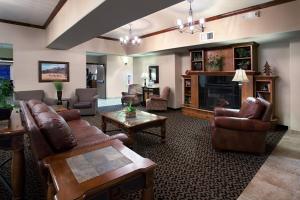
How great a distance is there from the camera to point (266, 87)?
496 centimetres

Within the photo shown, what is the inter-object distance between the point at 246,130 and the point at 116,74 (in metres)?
7.76

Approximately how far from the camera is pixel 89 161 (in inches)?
58.4

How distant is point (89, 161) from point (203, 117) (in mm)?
4989

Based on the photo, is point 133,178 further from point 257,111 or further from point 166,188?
point 257,111

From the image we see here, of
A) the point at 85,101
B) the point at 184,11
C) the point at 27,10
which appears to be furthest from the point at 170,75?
the point at 27,10

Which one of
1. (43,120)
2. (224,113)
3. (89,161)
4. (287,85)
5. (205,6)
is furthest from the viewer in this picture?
(287,85)

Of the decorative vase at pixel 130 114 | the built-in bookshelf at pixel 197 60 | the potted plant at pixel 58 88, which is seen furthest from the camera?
the potted plant at pixel 58 88

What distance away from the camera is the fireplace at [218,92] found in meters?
5.53

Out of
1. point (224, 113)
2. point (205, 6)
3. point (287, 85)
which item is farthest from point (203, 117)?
point (205, 6)

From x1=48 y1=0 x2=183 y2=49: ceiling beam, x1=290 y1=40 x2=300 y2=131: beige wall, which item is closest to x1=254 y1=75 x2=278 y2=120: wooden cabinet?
x1=290 y1=40 x2=300 y2=131: beige wall

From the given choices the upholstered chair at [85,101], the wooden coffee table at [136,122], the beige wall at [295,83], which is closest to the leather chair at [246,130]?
the wooden coffee table at [136,122]

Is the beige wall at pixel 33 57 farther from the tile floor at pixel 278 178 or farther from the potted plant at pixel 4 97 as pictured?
the tile floor at pixel 278 178

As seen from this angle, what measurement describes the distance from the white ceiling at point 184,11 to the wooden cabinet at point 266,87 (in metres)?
1.76

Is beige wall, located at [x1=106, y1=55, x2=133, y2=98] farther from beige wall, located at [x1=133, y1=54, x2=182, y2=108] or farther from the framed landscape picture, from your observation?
the framed landscape picture
